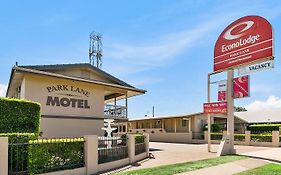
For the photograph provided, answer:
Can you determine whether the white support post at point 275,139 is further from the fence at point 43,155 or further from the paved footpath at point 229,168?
the fence at point 43,155

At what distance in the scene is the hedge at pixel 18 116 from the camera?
11016 millimetres

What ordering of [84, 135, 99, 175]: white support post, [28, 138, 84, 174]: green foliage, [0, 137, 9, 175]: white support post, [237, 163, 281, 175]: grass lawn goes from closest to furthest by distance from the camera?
[0, 137, 9, 175]: white support post, [28, 138, 84, 174]: green foliage, [84, 135, 99, 175]: white support post, [237, 163, 281, 175]: grass lawn

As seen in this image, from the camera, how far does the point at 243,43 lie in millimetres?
18656

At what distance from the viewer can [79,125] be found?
65.6 ft

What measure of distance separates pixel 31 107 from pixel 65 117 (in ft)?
24.4

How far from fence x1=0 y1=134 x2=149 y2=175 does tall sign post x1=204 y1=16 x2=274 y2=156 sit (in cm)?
819

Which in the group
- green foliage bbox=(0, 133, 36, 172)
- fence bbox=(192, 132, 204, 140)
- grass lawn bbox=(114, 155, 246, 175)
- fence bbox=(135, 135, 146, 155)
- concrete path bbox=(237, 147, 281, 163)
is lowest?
fence bbox=(192, 132, 204, 140)

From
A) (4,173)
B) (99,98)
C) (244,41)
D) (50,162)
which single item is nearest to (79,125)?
(99,98)

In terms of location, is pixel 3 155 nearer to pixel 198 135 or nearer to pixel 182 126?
pixel 198 135

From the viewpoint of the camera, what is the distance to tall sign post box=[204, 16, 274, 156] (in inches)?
680

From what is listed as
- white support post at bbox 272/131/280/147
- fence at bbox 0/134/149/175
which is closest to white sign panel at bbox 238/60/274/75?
fence at bbox 0/134/149/175

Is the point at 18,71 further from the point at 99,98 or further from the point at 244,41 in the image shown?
the point at 244,41

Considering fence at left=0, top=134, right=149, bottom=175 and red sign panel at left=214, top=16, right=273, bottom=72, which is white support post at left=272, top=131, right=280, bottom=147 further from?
fence at left=0, top=134, right=149, bottom=175

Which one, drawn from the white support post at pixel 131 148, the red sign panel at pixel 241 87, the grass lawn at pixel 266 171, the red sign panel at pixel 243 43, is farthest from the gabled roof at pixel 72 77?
the grass lawn at pixel 266 171
